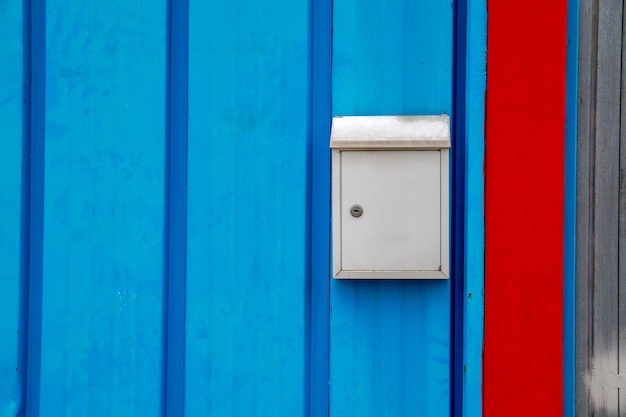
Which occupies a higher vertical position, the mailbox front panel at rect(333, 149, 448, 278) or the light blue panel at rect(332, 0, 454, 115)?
the light blue panel at rect(332, 0, 454, 115)

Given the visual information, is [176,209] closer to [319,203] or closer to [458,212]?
[319,203]

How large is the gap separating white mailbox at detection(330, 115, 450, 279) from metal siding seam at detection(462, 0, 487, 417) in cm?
7

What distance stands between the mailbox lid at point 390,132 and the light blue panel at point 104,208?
48 centimetres

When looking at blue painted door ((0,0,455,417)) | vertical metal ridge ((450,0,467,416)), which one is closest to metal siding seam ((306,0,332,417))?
blue painted door ((0,0,455,417))

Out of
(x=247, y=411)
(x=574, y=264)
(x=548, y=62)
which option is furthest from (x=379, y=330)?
(x=548, y=62)

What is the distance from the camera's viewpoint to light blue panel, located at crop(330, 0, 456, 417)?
136 centimetres

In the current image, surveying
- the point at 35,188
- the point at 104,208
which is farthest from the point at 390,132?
the point at 35,188

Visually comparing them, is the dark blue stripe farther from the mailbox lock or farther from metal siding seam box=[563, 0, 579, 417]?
metal siding seam box=[563, 0, 579, 417]

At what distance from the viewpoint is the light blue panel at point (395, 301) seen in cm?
136

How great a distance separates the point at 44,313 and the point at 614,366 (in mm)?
1462

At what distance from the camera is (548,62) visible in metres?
1.31

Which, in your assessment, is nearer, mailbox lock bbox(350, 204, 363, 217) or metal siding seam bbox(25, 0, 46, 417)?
mailbox lock bbox(350, 204, 363, 217)

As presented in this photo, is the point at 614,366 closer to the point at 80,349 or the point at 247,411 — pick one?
the point at 247,411

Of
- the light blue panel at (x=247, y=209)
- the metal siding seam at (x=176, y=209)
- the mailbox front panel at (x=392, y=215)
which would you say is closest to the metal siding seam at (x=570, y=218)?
the mailbox front panel at (x=392, y=215)
